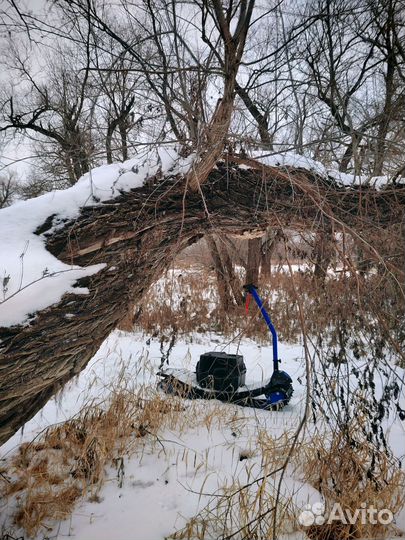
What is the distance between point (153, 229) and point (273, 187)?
33.5 inches

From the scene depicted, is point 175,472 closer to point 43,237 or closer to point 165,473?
point 165,473

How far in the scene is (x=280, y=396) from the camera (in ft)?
8.80

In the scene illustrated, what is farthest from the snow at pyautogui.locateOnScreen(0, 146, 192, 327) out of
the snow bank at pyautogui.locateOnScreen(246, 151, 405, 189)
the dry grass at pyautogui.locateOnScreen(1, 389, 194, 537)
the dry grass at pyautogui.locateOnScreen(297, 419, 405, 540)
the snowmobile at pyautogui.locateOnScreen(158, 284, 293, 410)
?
the dry grass at pyautogui.locateOnScreen(297, 419, 405, 540)

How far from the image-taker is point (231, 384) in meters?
2.86

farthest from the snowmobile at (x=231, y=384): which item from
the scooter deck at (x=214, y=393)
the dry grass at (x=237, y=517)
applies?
the dry grass at (x=237, y=517)

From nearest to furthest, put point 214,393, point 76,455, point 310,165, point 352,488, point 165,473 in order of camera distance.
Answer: point 352,488 < point 165,473 < point 76,455 < point 310,165 < point 214,393

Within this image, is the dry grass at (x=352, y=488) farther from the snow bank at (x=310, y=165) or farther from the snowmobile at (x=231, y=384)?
the snow bank at (x=310, y=165)

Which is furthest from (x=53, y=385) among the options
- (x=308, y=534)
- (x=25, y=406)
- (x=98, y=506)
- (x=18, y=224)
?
(x=308, y=534)

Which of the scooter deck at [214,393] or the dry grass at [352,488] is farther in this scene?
the scooter deck at [214,393]

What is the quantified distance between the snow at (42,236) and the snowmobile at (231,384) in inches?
54.1

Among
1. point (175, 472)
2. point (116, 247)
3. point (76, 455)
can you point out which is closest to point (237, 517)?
point (175, 472)

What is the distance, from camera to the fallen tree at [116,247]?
1397 mm

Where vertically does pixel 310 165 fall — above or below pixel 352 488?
above

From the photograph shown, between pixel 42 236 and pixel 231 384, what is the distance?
206cm
